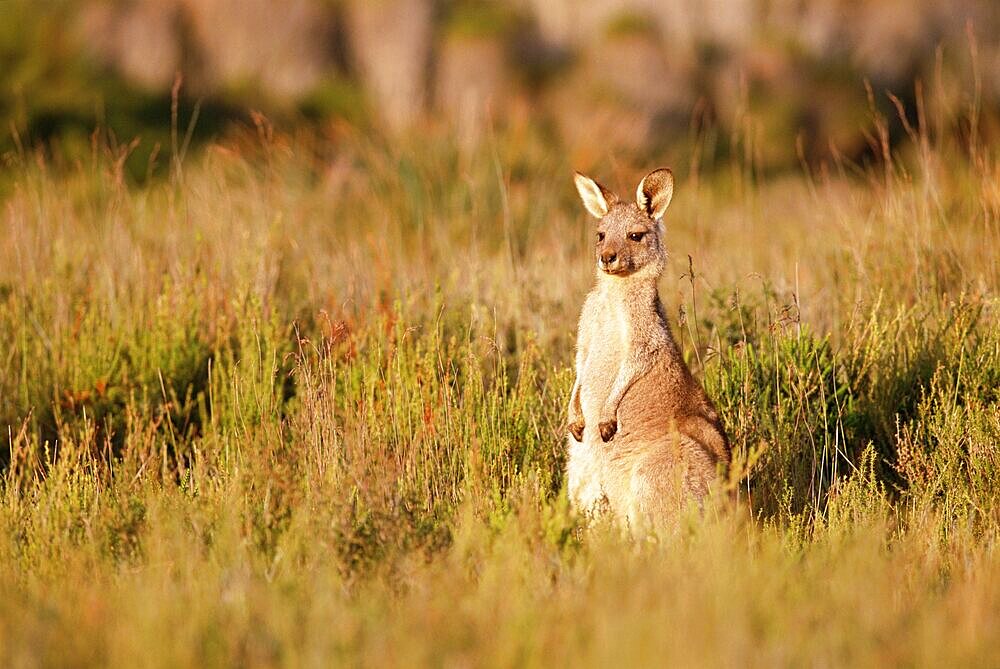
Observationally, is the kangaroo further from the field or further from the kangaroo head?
the field

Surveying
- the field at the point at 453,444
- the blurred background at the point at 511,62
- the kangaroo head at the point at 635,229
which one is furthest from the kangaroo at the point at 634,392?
the blurred background at the point at 511,62

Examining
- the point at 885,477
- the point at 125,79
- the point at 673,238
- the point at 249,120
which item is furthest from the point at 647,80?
the point at 885,477

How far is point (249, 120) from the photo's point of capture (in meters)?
16.9

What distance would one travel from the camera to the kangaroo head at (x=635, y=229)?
5.31m

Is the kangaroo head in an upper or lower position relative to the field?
upper

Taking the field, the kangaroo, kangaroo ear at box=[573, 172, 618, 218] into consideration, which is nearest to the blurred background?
the field

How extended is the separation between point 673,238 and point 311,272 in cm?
350

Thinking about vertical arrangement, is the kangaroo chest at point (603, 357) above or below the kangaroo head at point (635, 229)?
below

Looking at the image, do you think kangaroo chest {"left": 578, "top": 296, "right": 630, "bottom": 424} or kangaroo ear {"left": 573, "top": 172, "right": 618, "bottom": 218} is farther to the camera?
kangaroo ear {"left": 573, "top": 172, "right": 618, "bottom": 218}

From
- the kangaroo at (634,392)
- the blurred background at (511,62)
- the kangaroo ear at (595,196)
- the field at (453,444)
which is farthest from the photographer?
the blurred background at (511,62)

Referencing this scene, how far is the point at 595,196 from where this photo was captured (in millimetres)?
5559

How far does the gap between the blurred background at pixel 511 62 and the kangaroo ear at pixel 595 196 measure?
10.0 m

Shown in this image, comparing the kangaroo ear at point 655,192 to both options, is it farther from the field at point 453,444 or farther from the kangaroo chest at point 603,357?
the field at point 453,444

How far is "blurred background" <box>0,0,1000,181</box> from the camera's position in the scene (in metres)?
16.5
